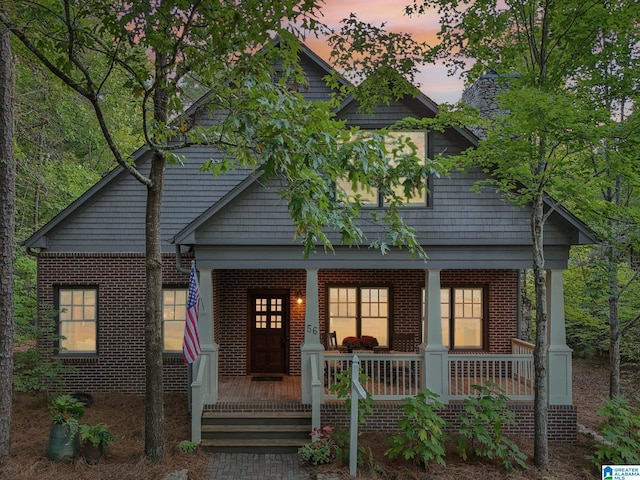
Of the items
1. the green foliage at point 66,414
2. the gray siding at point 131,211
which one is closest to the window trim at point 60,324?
the gray siding at point 131,211

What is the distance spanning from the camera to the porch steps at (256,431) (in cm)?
798

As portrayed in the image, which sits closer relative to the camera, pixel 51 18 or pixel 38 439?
pixel 51 18

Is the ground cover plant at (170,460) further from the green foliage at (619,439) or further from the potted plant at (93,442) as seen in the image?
the green foliage at (619,439)

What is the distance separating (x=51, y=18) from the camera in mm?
6242

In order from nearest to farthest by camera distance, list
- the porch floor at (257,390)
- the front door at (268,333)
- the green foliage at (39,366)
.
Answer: the porch floor at (257,390)
the green foliage at (39,366)
the front door at (268,333)

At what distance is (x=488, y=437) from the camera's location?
7324 millimetres

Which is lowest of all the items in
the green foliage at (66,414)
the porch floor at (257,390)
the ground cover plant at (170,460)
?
the ground cover plant at (170,460)

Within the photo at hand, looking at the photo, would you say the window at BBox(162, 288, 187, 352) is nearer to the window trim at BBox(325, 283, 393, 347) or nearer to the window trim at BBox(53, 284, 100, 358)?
the window trim at BBox(53, 284, 100, 358)

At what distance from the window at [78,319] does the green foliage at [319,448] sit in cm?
634

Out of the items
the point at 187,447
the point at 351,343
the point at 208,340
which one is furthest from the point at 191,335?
the point at 351,343

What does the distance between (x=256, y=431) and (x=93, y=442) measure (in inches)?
107

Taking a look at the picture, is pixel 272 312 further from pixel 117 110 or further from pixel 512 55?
pixel 117 110

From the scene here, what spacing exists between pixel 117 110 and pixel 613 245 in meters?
17.0

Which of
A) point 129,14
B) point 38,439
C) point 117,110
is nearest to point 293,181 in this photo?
point 129,14
